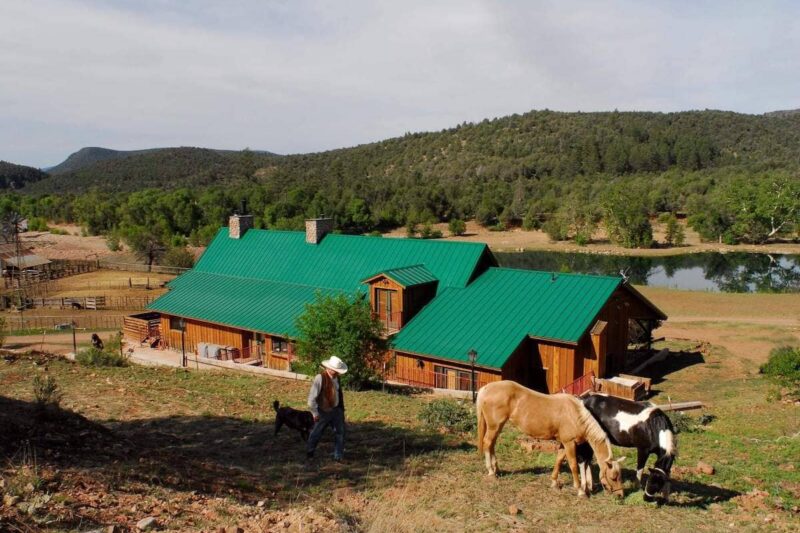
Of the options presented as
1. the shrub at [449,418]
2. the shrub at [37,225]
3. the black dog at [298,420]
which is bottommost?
the shrub at [449,418]

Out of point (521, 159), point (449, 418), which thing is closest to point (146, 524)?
point (449, 418)

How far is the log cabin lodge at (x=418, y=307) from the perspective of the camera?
2334cm

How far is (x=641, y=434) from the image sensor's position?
10117 millimetres

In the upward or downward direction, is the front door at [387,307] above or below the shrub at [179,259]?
below

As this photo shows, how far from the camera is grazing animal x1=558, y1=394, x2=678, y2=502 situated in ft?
31.4

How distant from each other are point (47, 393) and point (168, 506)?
17.3 feet

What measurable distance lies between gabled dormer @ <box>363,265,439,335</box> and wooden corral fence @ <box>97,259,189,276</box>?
3837 cm

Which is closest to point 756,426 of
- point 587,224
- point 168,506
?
point 168,506

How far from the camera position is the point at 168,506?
25.0 ft

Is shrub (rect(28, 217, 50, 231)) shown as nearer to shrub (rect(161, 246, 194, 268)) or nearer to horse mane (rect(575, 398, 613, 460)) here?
shrub (rect(161, 246, 194, 268))

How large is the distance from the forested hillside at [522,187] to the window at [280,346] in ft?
171

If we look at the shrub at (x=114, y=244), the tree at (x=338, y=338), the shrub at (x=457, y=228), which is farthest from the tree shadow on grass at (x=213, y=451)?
the shrub at (x=457, y=228)

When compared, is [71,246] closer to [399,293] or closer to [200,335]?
[200,335]

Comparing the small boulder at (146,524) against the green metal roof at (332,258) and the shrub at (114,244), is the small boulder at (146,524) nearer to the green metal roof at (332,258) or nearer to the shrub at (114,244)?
the green metal roof at (332,258)
